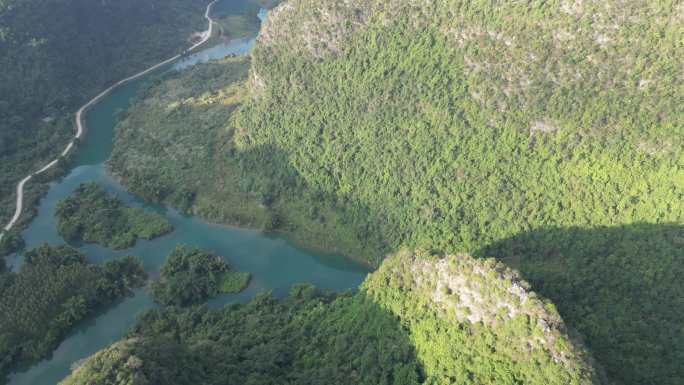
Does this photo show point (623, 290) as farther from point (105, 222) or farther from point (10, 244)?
point (10, 244)

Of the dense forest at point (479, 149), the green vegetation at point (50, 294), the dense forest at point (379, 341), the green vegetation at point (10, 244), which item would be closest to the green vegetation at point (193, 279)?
the green vegetation at point (50, 294)

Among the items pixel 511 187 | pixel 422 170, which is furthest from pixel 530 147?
pixel 422 170

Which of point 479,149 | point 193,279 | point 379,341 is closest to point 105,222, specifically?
point 193,279

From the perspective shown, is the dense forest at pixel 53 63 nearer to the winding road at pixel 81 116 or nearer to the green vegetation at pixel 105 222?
the winding road at pixel 81 116

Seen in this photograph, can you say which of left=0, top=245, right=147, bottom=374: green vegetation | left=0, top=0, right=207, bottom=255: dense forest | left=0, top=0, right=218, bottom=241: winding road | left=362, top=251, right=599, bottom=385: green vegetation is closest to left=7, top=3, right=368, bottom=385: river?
left=0, top=245, right=147, bottom=374: green vegetation

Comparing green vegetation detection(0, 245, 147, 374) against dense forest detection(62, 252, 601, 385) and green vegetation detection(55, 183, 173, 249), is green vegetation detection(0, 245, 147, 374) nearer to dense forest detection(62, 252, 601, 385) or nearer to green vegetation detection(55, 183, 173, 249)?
green vegetation detection(55, 183, 173, 249)
